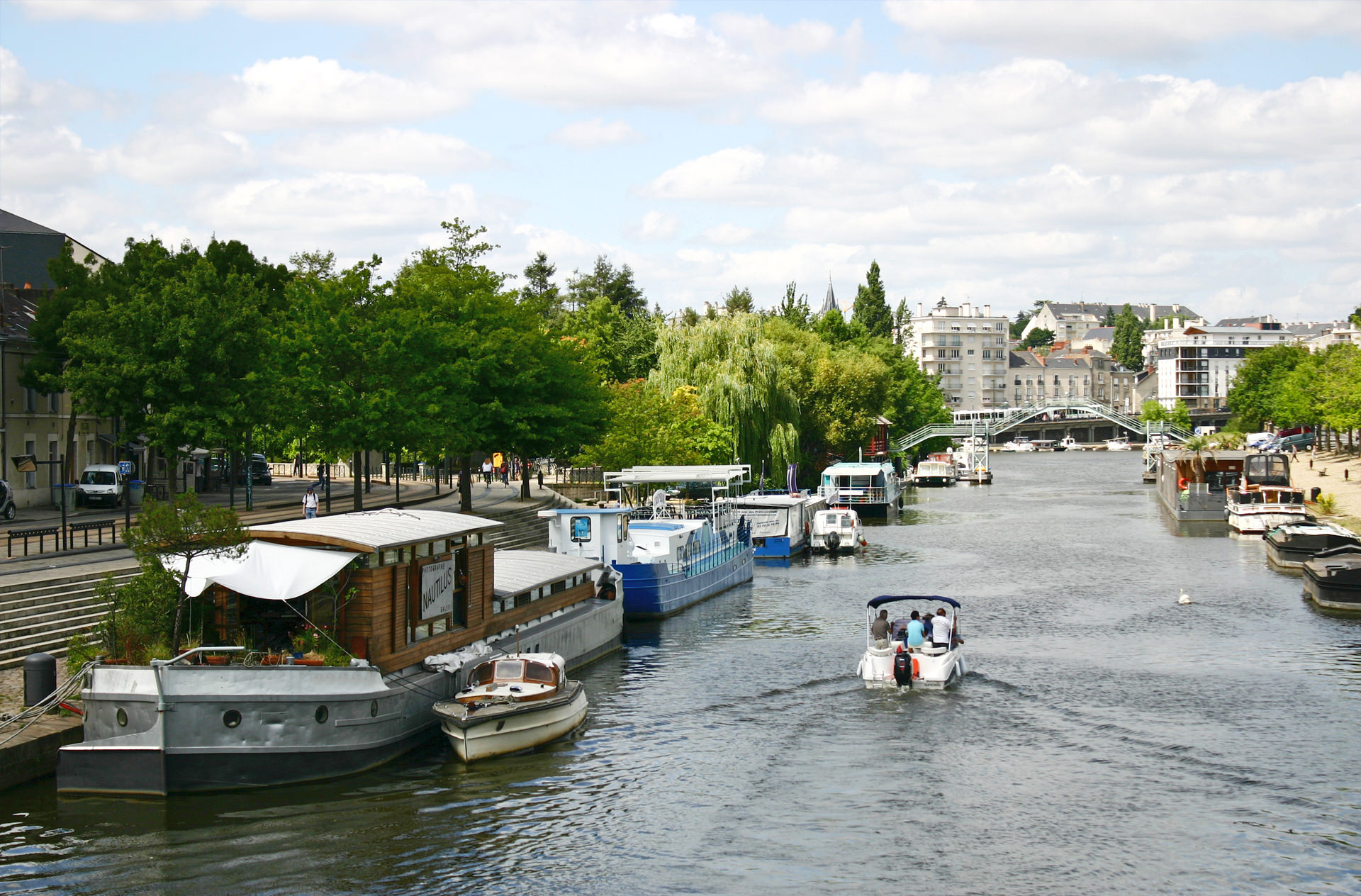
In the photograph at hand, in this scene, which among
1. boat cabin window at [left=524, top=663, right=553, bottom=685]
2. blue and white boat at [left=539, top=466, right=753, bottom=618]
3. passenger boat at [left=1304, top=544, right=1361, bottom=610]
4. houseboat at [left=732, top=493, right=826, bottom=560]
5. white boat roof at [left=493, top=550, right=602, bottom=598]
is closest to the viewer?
boat cabin window at [left=524, top=663, right=553, bottom=685]

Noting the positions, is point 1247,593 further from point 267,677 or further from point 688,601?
point 267,677

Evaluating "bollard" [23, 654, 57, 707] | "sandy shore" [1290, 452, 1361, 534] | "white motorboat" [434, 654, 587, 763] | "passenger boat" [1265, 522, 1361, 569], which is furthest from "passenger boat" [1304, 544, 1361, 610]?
"bollard" [23, 654, 57, 707]

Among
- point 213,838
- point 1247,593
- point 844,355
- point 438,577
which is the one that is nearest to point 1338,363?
point 844,355

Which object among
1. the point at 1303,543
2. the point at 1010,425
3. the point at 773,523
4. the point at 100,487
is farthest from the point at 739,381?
the point at 1010,425

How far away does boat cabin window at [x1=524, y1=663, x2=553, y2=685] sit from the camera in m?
27.4

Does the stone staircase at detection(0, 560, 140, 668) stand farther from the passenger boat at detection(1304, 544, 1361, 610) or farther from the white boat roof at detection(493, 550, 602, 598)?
the passenger boat at detection(1304, 544, 1361, 610)

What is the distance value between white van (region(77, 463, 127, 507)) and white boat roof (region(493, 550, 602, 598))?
22630 millimetres

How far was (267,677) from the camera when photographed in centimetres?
2284

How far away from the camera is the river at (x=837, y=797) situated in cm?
1966

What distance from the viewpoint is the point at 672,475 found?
5412cm

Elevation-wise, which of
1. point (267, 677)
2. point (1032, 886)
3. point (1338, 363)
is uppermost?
point (1338, 363)

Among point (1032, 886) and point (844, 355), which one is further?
point (844, 355)

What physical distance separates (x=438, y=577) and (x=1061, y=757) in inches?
563

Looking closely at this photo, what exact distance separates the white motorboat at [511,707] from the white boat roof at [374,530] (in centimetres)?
336
